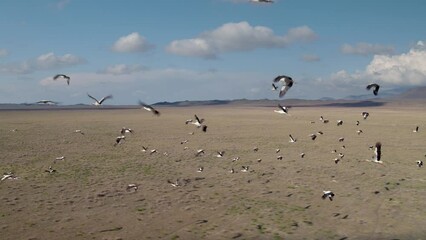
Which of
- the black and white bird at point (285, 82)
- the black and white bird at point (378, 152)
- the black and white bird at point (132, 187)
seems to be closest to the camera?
the black and white bird at point (285, 82)

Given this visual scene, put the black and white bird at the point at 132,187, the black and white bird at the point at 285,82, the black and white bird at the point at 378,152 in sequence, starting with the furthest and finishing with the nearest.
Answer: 1. the black and white bird at the point at 132,187
2. the black and white bird at the point at 378,152
3. the black and white bird at the point at 285,82

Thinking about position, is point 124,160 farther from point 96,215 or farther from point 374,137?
point 374,137

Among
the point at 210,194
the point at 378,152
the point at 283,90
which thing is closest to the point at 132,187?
the point at 210,194

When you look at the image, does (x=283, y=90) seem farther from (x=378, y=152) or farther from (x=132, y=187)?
(x=132, y=187)

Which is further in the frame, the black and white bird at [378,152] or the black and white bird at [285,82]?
the black and white bird at [378,152]

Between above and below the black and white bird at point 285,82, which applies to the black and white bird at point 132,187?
below

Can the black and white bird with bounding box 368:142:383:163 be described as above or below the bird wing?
below

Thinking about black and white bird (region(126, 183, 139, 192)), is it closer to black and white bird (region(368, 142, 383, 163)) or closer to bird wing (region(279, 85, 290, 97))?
bird wing (region(279, 85, 290, 97))

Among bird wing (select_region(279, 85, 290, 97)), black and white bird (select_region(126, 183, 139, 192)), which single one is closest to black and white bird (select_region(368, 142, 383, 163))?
bird wing (select_region(279, 85, 290, 97))

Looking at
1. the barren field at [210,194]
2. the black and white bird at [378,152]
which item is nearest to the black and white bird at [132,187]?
the barren field at [210,194]

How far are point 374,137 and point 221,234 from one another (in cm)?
3740

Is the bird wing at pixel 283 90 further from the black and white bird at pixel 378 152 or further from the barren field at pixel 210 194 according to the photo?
the black and white bird at pixel 378 152

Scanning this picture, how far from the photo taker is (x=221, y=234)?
18562mm

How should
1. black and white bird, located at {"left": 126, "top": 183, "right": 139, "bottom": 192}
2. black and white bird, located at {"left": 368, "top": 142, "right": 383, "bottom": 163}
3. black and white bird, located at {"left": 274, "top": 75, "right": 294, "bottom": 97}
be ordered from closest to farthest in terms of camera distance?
black and white bird, located at {"left": 274, "top": 75, "right": 294, "bottom": 97} → black and white bird, located at {"left": 368, "top": 142, "right": 383, "bottom": 163} → black and white bird, located at {"left": 126, "top": 183, "right": 139, "bottom": 192}
